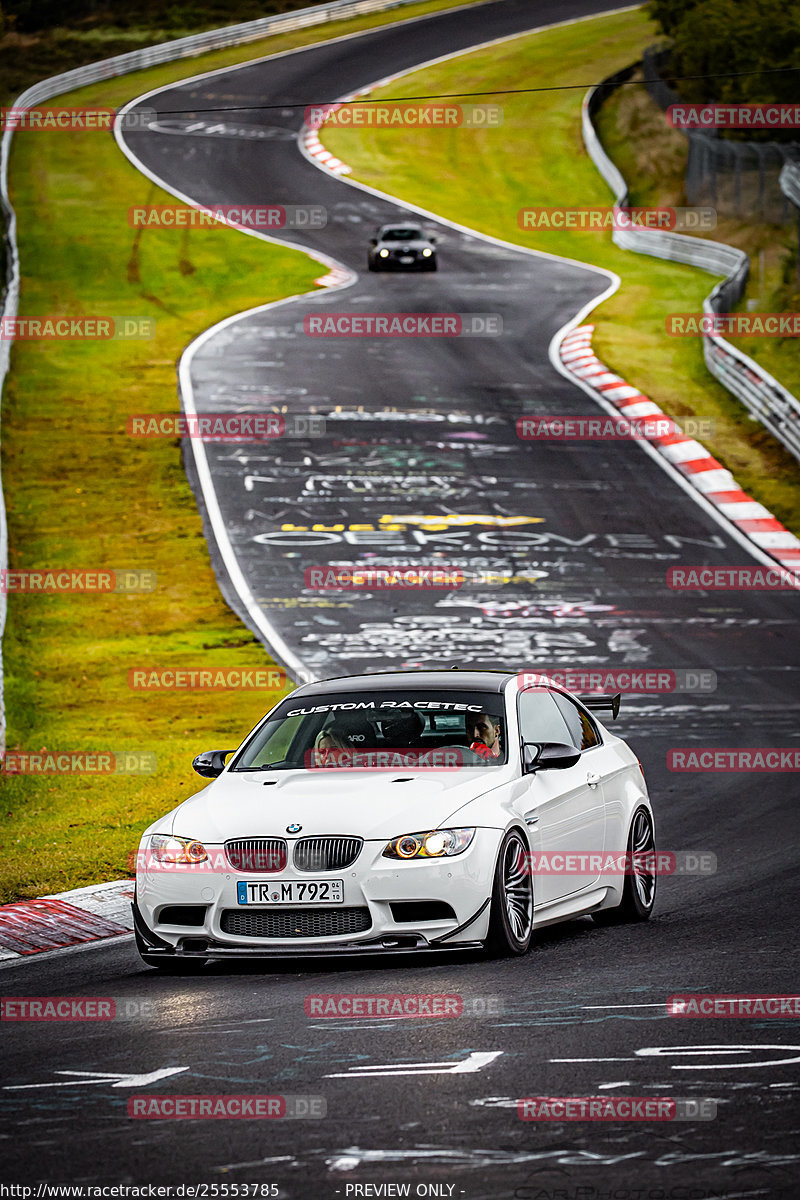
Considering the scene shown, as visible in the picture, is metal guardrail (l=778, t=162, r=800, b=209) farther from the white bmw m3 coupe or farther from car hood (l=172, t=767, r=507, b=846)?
car hood (l=172, t=767, r=507, b=846)

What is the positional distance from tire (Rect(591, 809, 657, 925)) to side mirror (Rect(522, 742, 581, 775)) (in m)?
1.01

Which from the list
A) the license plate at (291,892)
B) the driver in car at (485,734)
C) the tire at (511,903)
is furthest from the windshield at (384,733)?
the license plate at (291,892)

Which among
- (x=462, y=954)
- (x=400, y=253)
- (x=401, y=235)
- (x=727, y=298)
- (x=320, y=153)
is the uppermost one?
(x=462, y=954)

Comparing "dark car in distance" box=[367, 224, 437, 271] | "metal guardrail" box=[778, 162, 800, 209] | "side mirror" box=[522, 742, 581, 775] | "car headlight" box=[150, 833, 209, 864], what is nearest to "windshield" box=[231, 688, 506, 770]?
"side mirror" box=[522, 742, 581, 775]

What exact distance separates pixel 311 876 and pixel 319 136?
5845cm

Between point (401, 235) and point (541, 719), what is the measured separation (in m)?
37.3

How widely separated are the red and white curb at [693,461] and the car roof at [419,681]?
557 inches

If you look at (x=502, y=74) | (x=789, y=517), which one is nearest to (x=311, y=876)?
(x=789, y=517)

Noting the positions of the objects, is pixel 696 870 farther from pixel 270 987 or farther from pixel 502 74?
pixel 502 74

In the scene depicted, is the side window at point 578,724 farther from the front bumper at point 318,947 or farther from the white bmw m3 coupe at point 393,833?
the front bumper at point 318,947

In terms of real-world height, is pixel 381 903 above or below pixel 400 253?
above

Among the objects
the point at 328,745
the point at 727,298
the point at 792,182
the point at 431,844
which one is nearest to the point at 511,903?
the point at 431,844

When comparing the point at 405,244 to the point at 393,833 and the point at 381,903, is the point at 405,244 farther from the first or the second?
the point at 381,903

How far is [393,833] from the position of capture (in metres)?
8.60
